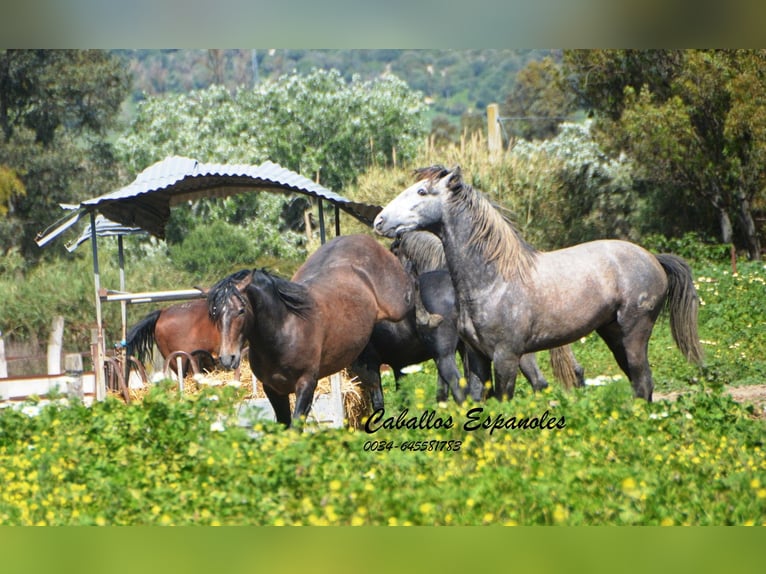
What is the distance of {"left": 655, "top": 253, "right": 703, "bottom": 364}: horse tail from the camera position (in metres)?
8.02

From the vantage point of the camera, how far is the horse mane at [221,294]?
272 inches

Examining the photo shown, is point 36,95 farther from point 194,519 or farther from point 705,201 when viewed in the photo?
point 194,519

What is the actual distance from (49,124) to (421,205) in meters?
21.9

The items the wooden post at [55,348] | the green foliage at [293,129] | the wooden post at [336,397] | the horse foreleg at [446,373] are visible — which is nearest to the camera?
the horse foreleg at [446,373]

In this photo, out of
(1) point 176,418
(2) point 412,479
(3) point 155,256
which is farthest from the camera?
(3) point 155,256

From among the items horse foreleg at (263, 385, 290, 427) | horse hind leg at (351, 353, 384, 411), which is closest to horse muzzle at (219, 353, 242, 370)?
horse foreleg at (263, 385, 290, 427)

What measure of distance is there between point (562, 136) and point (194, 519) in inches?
1049

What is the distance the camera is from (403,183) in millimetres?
19062

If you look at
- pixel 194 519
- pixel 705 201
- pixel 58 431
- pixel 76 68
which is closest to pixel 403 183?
pixel 705 201

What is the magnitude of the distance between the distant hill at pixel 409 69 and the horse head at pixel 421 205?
70.7 meters

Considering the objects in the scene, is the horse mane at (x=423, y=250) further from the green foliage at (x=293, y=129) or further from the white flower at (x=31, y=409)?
the green foliage at (x=293, y=129)

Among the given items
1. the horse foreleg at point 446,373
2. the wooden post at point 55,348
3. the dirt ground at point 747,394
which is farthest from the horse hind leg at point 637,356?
the wooden post at point 55,348

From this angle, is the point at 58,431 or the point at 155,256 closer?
the point at 58,431

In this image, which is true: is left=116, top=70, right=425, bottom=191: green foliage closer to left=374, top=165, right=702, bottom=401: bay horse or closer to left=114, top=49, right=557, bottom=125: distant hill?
left=374, top=165, right=702, bottom=401: bay horse
